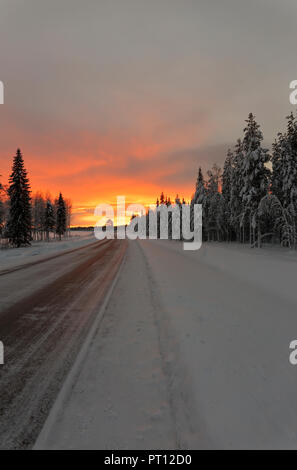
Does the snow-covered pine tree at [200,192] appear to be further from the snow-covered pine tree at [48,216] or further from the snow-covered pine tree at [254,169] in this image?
the snow-covered pine tree at [48,216]

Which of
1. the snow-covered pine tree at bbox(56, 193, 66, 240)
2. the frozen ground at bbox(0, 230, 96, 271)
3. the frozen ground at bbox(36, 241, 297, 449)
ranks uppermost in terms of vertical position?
the snow-covered pine tree at bbox(56, 193, 66, 240)

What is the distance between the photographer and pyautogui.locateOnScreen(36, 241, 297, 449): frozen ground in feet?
7.14

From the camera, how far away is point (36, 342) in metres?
4.05

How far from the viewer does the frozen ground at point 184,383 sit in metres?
2.18

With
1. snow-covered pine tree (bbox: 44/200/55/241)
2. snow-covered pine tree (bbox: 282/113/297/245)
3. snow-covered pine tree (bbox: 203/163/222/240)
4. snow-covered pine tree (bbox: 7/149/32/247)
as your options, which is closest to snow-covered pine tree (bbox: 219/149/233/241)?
snow-covered pine tree (bbox: 203/163/222/240)

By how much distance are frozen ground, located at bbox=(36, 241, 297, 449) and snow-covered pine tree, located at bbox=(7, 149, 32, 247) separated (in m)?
35.6

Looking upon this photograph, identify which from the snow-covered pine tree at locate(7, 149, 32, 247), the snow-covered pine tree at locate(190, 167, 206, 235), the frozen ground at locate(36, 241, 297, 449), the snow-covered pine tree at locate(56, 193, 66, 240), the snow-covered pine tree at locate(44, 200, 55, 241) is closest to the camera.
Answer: the frozen ground at locate(36, 241, 297, 449)

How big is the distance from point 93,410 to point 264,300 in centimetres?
584

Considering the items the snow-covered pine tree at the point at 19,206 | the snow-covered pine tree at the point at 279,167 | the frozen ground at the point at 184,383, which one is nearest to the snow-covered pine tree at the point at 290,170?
the snow-covered pine tree at the point at 279,167

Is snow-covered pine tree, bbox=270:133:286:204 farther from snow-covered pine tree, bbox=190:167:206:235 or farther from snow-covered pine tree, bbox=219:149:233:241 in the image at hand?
snow-covered pine tree, bbox=190:167:206:235

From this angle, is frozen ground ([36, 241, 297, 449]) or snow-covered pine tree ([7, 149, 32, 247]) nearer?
frozen ground ([36, 241, 297, 449])

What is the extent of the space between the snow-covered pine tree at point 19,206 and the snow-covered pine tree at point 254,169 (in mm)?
32422
